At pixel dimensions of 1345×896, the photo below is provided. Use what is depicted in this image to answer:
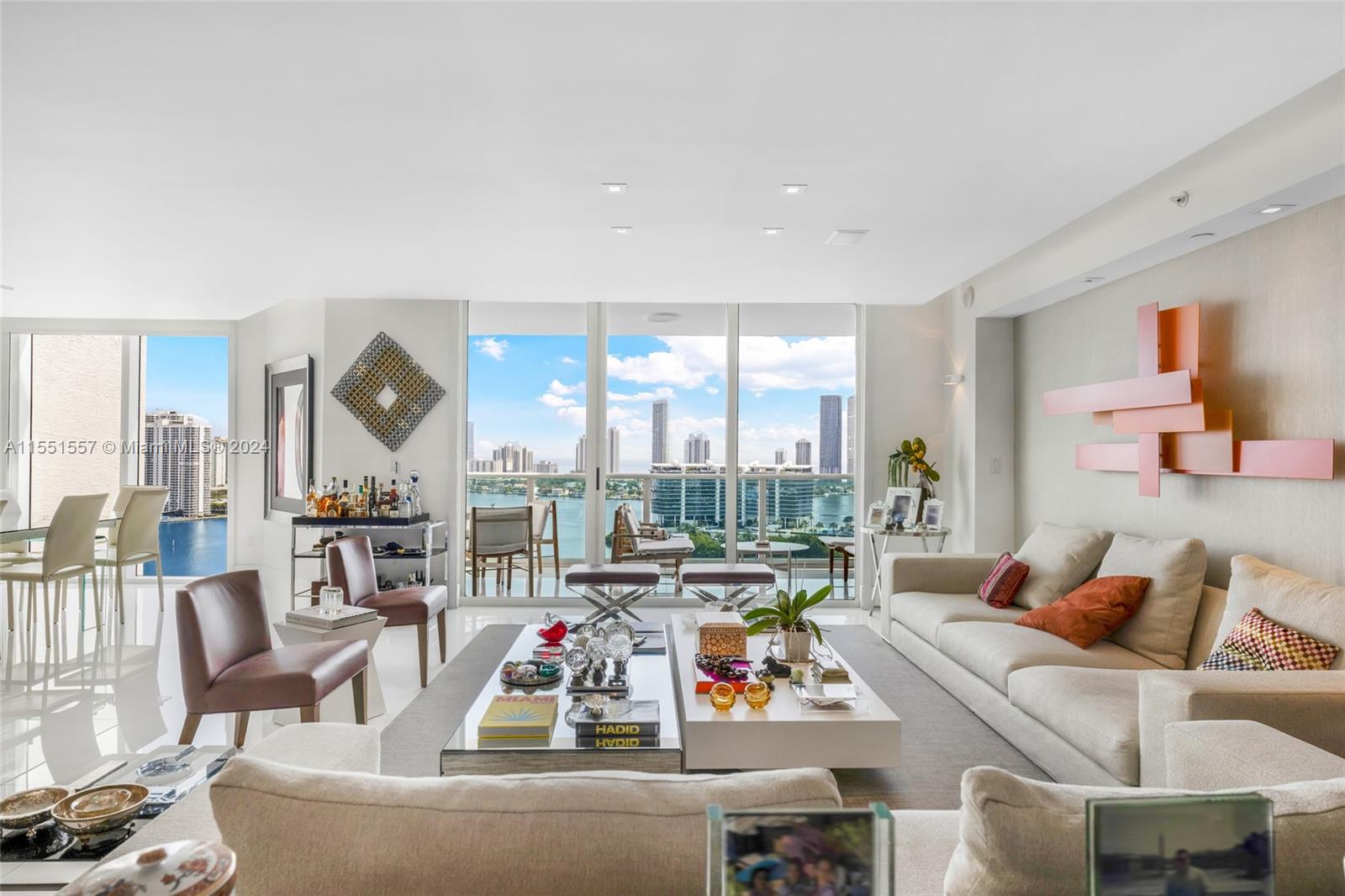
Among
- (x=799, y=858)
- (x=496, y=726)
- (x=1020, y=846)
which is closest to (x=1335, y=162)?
(x=1020, y=846)

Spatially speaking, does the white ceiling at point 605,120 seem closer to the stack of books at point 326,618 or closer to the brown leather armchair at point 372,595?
the brown leather armchair at point 372,595

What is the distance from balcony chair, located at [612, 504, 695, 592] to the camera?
6.17 meters

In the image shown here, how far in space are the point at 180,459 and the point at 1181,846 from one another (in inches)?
340

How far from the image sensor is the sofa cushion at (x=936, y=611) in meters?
4.12

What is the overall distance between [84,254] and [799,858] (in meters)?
5.72

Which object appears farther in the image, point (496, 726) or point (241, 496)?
point (241, 496)

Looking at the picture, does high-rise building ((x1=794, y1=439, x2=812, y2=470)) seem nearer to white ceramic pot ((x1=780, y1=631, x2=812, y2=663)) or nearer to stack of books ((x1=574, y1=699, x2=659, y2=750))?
white ceramic pot ((x1=780, y1=631, x2=812, y2=663))

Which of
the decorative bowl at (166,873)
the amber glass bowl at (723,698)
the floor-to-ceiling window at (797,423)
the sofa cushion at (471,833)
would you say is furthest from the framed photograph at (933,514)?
the decorative bowl at (166,873)

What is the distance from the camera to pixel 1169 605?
11.1ft

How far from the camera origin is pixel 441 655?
14.8ft

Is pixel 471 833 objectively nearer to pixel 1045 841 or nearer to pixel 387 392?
pixel 1045 841

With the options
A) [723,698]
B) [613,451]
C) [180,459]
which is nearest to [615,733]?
[723,698]

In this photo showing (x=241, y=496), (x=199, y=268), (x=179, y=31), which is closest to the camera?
(x=179, y=31)

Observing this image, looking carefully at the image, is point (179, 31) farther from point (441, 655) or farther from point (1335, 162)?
point (1335, 162)
